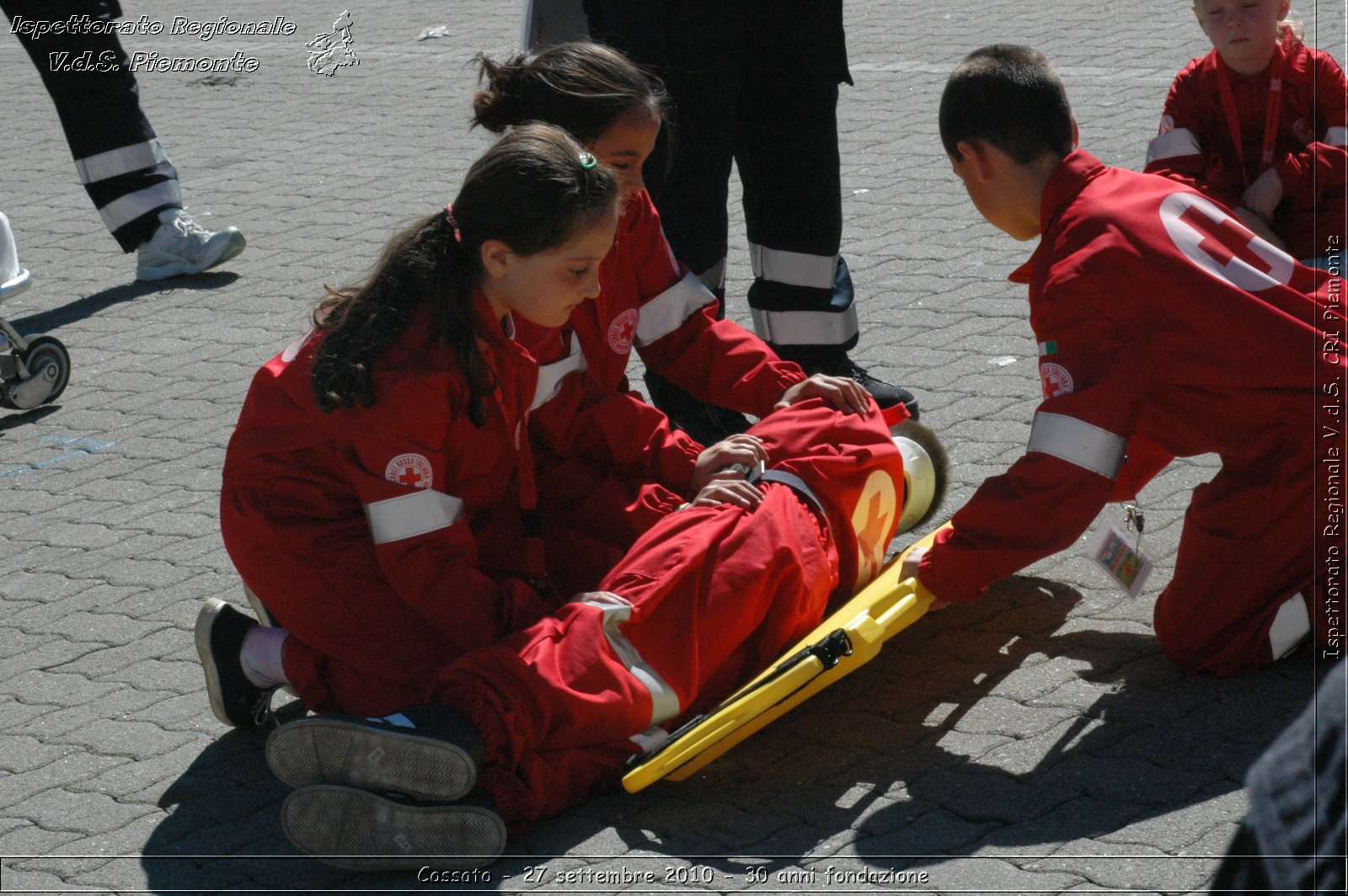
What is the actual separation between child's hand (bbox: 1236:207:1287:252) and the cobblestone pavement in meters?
0.70

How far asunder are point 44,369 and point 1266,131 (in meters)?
3.75

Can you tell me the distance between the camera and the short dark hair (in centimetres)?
287

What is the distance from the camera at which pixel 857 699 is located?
2891mm

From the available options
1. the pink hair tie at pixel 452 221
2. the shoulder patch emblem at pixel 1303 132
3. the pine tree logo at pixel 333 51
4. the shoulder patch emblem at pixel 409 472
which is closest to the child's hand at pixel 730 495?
the shoulder patch emblem at pixel 409 472

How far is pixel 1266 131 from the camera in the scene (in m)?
4.24

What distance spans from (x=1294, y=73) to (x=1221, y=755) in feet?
8.07

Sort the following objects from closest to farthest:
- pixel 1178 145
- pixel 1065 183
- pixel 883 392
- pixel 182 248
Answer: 1. pixel 1065 183
2. pixel 883 392
3. pixel 1178 145
4. pixel 182 248

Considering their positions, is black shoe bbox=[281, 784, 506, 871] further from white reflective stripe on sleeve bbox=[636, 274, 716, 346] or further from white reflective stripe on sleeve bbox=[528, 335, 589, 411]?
white reflective stripe on sleeve bbox=[636, 274, 716, 346]

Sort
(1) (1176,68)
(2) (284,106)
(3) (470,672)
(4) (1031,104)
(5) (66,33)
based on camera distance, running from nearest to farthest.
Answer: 1. (3) (470,672)
2. (4) (1031,104)
3. (5) (66,33)
4. (1) (1176,68)
5. (2) (284,106)

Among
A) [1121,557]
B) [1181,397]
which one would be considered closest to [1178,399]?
[1181,397]

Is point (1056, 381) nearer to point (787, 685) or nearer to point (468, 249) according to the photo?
point (787, 685)

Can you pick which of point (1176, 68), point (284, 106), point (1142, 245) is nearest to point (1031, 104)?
point (1142, 245)

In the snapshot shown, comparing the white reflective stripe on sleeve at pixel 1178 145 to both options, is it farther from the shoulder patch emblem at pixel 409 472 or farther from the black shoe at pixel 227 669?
the black shoe at pixel 227 669

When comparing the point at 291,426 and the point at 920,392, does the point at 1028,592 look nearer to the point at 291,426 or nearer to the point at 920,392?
the point at 920,392
